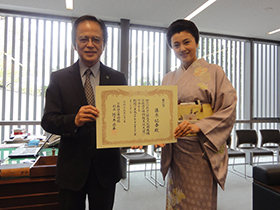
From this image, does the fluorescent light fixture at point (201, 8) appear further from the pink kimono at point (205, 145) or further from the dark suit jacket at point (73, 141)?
the dark suit jacket at point (73, 141)

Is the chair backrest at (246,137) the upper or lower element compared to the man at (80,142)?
lower

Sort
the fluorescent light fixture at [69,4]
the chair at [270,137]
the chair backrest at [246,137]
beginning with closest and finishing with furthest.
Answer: the fluorescent light fixture at [69,4], the chair backrest at [246,137], the chair at [270,137]

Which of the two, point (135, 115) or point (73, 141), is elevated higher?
point (135, 115)

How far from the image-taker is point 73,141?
105 centimetres

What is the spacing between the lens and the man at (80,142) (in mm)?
1020

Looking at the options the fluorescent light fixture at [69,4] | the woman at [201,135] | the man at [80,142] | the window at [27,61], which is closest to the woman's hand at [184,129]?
the woman at [201,135]

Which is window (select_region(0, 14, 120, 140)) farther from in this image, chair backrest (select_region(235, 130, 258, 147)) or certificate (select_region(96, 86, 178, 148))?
chair backrest (select_region(235, 130, 258, 147))

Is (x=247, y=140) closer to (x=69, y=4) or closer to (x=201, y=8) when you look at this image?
(x=201, y=8)

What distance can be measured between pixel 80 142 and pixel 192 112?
669 millimetres

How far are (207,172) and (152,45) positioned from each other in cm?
355

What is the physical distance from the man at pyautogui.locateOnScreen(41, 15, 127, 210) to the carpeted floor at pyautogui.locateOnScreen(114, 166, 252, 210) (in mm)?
1761

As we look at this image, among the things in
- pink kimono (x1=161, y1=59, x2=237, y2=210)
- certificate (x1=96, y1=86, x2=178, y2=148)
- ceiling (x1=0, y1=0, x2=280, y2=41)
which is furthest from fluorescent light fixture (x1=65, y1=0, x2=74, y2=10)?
certificate (x1=96, y1=86, x2=178, y2=148)

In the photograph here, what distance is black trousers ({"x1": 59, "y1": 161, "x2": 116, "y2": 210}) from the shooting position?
1.04 metres

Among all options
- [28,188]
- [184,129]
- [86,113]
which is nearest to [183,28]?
[184,129]
